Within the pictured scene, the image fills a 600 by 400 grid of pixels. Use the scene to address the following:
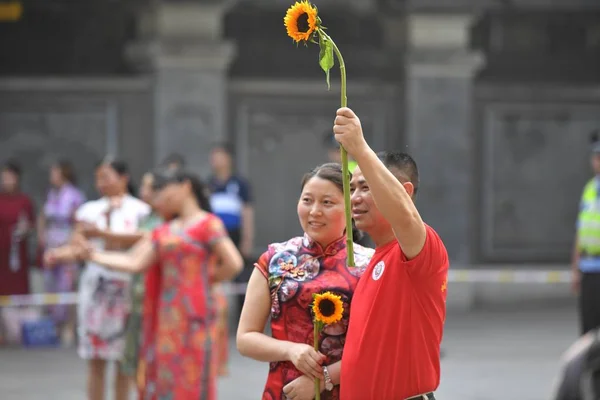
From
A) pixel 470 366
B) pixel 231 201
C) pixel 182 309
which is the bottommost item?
pixel 470 366

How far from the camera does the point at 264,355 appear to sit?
4.67 m

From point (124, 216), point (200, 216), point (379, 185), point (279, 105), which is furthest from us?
point (279, 105)

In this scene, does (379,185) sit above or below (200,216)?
above

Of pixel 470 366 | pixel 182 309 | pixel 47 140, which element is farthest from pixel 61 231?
pixel 182 309

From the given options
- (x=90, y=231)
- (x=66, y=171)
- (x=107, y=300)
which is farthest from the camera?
(x=66, y=171)

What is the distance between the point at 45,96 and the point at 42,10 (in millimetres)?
1019

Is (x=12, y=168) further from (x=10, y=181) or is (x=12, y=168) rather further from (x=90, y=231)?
(x=90, y=231)

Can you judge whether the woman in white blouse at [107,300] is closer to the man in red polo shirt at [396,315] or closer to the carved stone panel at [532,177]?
the man in red polo shirt at [396,315]

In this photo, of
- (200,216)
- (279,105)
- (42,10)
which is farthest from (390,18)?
(200,216)

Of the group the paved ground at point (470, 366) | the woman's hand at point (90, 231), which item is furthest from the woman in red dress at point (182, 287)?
the paved ground at point (470, 366)

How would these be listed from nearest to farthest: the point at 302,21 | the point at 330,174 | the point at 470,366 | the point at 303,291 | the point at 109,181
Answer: the point at 302,21 < the point at 303,291 < the point at 330,174 < the point at 109,181 < the point at 470,366

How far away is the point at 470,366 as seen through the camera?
11805 mm

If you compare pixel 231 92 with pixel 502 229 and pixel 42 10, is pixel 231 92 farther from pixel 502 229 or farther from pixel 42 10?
pixel 502 229

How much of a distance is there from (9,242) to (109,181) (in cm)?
460
